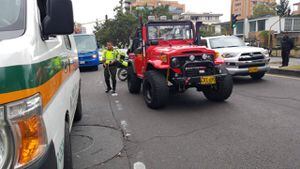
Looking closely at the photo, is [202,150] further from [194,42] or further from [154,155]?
[194,42]

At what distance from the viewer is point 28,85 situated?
2.02 m

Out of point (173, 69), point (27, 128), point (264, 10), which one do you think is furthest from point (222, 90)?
point (264, 10)

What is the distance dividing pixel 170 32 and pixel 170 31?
3 centimetres

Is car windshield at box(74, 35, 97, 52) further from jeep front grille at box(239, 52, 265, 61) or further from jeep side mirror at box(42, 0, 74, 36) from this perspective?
jeep side mirror at box(42, 0, 74, 36)

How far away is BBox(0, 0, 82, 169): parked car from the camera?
76.9 inches

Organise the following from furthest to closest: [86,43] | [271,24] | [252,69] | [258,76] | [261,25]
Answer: [261,25] → [271,24] → [86,43] → [258,76] → [252,69]

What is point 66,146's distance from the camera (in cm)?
325

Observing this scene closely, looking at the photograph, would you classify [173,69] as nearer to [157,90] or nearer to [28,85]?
[157,90]

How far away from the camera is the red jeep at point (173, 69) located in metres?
7.02

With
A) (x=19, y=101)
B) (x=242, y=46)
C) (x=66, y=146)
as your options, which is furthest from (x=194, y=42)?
(x=19, y=101)

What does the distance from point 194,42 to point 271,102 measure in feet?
Answer: 8.68

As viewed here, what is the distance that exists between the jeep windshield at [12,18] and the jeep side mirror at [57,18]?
0.19 m

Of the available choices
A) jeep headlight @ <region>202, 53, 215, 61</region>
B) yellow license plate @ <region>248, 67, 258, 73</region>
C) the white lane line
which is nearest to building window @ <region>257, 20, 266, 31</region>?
yellow license plate @ <region>248, 67, 258, 73</region>

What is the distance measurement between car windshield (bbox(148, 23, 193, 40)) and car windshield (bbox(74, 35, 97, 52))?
34.5 ft
